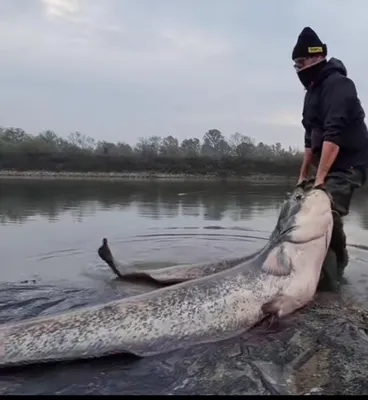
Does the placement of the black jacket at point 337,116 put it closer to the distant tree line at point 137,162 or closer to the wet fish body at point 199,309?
the wet fish body at point 199,309

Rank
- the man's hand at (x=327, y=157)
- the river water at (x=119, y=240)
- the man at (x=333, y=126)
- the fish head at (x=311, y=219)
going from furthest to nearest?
the river water at (x=119, y=240) → the man at (x=333, y=126) → the man's hand at (x=327, y=157) → the fish head at (x=311, y=219)

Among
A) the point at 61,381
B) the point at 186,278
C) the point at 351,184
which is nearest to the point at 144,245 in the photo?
the point at 186,278

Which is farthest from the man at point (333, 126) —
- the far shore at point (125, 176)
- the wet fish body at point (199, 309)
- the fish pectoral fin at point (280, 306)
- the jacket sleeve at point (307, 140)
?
the far shore at point (125, 176)

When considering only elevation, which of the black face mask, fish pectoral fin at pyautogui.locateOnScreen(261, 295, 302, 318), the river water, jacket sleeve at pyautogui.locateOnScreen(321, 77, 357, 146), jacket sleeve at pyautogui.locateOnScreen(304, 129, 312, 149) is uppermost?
the black face mask

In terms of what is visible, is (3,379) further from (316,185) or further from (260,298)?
(316,185)

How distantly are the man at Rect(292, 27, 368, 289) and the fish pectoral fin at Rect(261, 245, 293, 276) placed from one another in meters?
1.10

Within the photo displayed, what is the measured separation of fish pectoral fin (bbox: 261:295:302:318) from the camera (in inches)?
194

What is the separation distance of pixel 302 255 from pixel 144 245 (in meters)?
5.15

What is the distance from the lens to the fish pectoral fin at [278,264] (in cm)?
509

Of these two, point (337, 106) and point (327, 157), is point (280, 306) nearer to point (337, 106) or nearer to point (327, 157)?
point (327, 157)

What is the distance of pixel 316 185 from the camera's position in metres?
5.72

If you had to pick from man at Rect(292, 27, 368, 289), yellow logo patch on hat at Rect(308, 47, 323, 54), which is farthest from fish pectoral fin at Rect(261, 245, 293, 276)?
yellow logo patch on hat at Rect(308, 47, 323, 54)

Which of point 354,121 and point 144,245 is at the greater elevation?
point 354,121

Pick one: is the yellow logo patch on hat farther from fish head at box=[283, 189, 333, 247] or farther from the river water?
the river water
